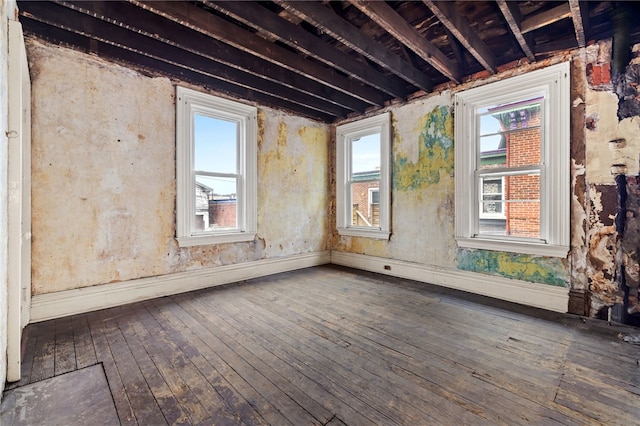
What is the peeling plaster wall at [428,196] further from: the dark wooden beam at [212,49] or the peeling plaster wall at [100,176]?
the peeling plaster wall at [100,176]

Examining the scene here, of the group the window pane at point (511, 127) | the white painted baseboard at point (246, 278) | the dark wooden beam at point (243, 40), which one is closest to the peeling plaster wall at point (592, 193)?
the white painted baseboard at point (246, 278)

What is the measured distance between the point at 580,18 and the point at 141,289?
4752 millimetres

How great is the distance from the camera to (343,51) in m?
3.18

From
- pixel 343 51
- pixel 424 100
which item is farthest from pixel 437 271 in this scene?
pixel 343 51

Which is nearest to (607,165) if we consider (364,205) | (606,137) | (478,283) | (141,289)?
(606,137)

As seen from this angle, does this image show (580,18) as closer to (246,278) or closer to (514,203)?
(514,203)

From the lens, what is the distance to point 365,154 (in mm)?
4742

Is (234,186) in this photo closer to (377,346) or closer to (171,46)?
(171,46)

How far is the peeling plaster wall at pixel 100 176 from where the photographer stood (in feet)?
8.61

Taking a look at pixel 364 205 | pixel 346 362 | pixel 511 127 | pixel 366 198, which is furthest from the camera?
pixel 364 205

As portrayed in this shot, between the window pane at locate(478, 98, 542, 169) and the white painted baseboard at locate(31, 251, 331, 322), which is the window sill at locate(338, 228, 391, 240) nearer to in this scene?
the white painted baseboard at locate(31, 251, 331, 322)

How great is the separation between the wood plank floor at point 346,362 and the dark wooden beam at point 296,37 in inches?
100

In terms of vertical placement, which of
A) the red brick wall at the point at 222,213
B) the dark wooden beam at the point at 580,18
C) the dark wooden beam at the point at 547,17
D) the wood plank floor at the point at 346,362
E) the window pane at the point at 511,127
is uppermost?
the dark wooden beam at the point at 547,17

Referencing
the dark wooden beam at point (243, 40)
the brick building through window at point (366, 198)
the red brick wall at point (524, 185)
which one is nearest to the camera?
the dark wooden beam at point (243, 40)
